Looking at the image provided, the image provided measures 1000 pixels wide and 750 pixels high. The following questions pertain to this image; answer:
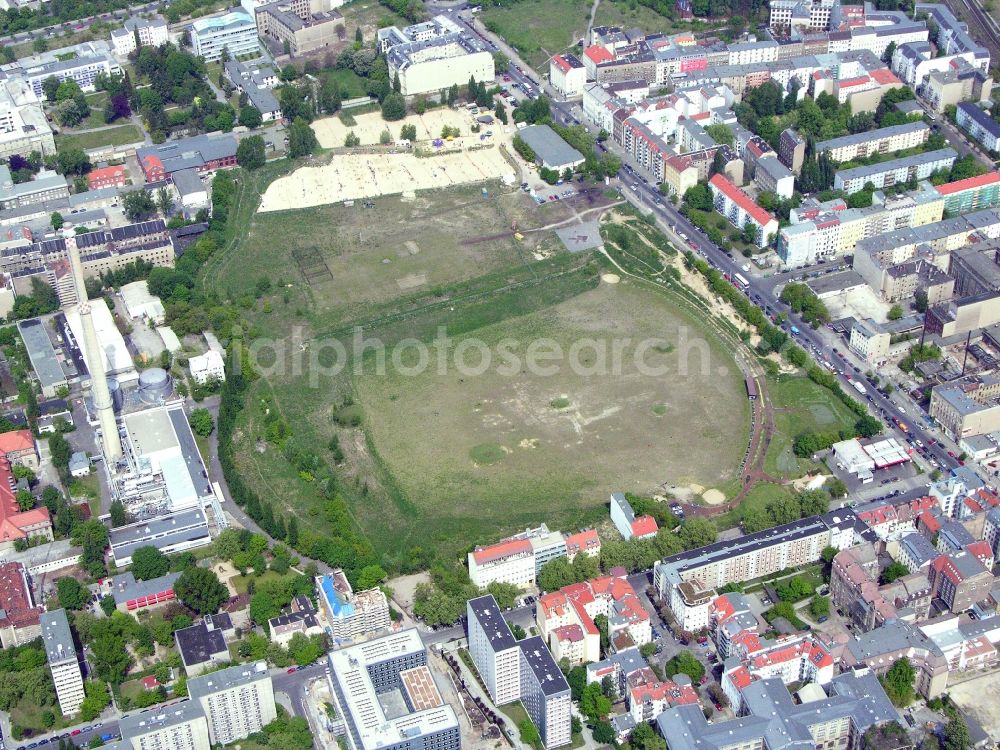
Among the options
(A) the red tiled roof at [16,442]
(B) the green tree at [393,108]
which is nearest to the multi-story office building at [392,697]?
(A) the red tiled roof at [16,442]

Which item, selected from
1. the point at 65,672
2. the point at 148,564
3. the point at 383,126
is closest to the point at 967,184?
the point at 383,126

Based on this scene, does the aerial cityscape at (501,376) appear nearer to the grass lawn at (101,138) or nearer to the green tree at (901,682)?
the green tree at (901,682)

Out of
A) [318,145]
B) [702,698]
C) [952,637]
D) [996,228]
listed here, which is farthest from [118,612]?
[996,228]

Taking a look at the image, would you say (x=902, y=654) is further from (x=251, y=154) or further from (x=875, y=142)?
(x=251, y=154)

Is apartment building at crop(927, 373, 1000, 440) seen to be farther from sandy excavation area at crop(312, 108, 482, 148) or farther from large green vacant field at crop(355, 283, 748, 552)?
sandy excavation area at crop(312, 108, 482, 148)

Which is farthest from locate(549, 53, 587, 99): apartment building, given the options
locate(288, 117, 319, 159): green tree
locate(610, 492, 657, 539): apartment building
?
locate(610, 492, 657, 539): apartment building

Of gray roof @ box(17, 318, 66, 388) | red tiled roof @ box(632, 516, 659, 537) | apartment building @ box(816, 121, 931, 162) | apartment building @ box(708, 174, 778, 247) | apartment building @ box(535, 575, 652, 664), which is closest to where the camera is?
apartment building @ box(535, 575, 652, 664)
